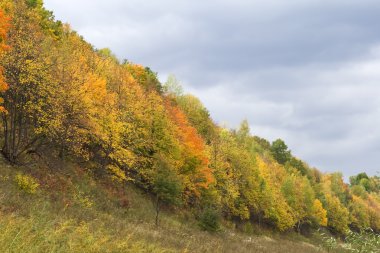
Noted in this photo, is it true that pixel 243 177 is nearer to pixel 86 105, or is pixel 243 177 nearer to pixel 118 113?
pixel 118 113

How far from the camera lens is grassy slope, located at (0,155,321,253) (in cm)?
1216

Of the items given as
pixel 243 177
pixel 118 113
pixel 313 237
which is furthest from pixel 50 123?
pixel 313 237

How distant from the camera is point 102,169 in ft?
131

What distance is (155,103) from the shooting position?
157 ft

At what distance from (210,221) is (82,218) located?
19.8 m

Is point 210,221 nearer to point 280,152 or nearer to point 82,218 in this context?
point 82,218

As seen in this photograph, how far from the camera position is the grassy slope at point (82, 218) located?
479 inches

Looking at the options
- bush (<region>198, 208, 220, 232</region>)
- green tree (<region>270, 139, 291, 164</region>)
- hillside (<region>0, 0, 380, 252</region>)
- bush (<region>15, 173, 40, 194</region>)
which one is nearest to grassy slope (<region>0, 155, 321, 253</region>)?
hillside (<region>0, 0, 380, 252</region>)

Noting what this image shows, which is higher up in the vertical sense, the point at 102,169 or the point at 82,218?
the point at 102,169

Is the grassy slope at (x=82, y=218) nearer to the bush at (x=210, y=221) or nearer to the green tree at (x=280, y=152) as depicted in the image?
the bush at (x=210, y=221)

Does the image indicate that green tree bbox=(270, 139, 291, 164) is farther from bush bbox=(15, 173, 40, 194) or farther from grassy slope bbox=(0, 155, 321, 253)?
bush bbox=(15, 173, 40, 194)

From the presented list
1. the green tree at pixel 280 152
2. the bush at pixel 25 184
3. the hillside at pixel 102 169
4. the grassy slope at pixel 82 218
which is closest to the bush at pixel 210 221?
the hillside at pixel 102 169

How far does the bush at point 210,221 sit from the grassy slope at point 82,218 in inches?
92.4

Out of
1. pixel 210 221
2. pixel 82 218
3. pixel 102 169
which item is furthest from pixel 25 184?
pixel 210 221
